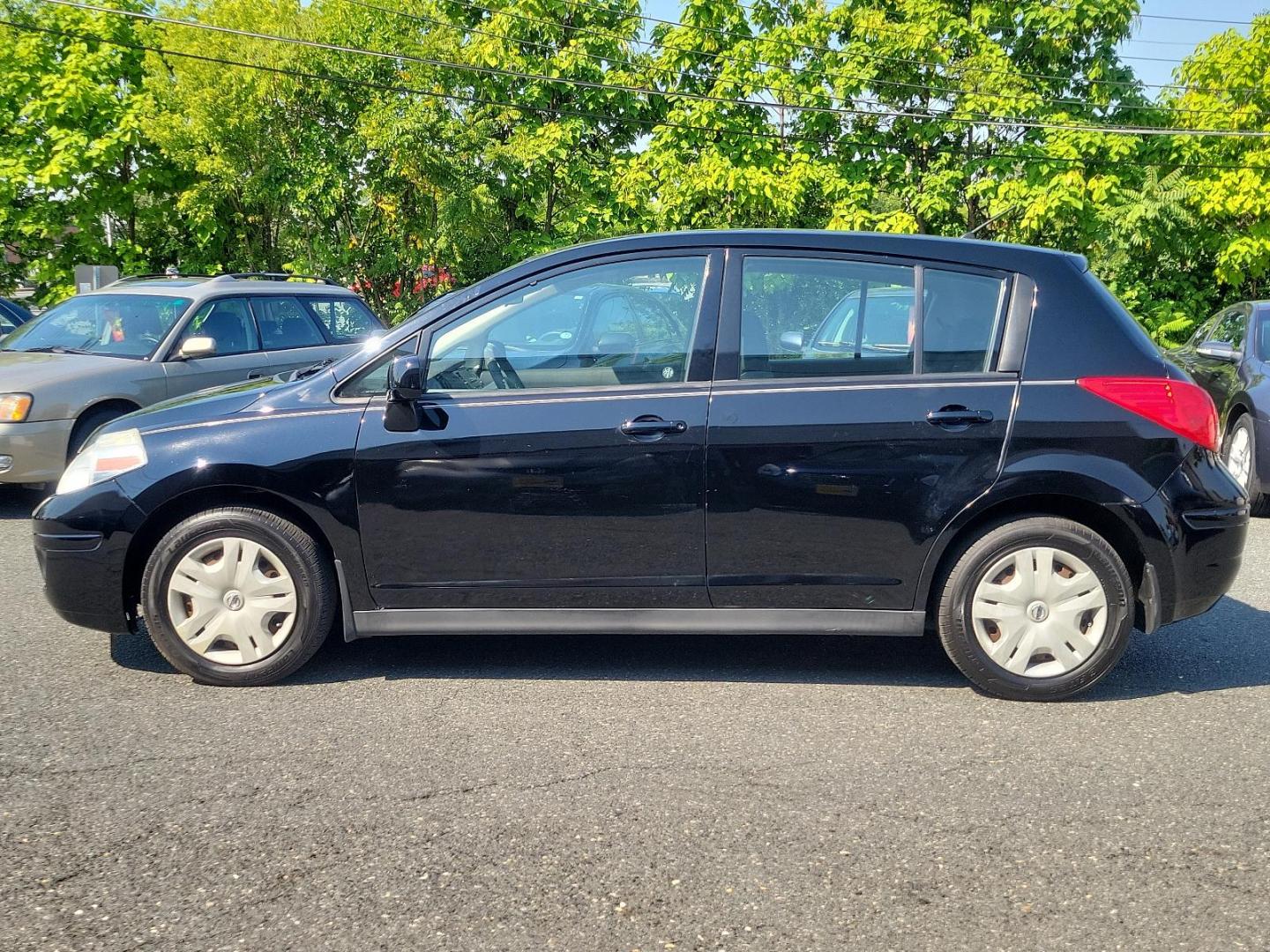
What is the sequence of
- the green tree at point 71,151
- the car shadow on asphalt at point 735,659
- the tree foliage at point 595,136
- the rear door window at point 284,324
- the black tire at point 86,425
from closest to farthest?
1. the car shadow on asphalt at point 735,659
2. the black tire at point 86,425
3. the rear door window at point 284,324
4. the tree foliage at point 595,136
5. the green tree at point 71,151

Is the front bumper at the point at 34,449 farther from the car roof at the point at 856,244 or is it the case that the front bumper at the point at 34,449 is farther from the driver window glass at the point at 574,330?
the car roof at the point at 856,244

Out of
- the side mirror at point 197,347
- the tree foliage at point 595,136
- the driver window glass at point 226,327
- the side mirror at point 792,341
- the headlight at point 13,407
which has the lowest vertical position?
the headlight at point 13,407

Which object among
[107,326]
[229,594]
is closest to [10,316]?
[107,326]

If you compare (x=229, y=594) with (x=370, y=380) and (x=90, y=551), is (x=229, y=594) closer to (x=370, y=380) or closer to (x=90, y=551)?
(x=90, y=551)

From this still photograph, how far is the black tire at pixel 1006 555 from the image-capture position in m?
4.34

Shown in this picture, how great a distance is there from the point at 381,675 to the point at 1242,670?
11.7ft

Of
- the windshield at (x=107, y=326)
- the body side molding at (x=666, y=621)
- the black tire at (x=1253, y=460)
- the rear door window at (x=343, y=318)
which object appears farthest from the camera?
the rear door window at (x=343, y=318)

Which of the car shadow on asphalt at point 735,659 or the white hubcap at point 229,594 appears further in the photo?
the car shadow on asphalt at point 735,659

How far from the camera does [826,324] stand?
14.7ft

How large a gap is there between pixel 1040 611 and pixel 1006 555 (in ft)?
0.81

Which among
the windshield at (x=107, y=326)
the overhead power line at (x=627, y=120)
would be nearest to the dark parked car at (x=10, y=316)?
the windshield at (x=107, y=326)

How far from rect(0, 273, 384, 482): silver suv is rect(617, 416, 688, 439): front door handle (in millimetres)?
4942

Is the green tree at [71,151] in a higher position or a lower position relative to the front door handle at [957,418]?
higher

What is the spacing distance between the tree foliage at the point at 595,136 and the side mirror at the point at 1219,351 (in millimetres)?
13604
